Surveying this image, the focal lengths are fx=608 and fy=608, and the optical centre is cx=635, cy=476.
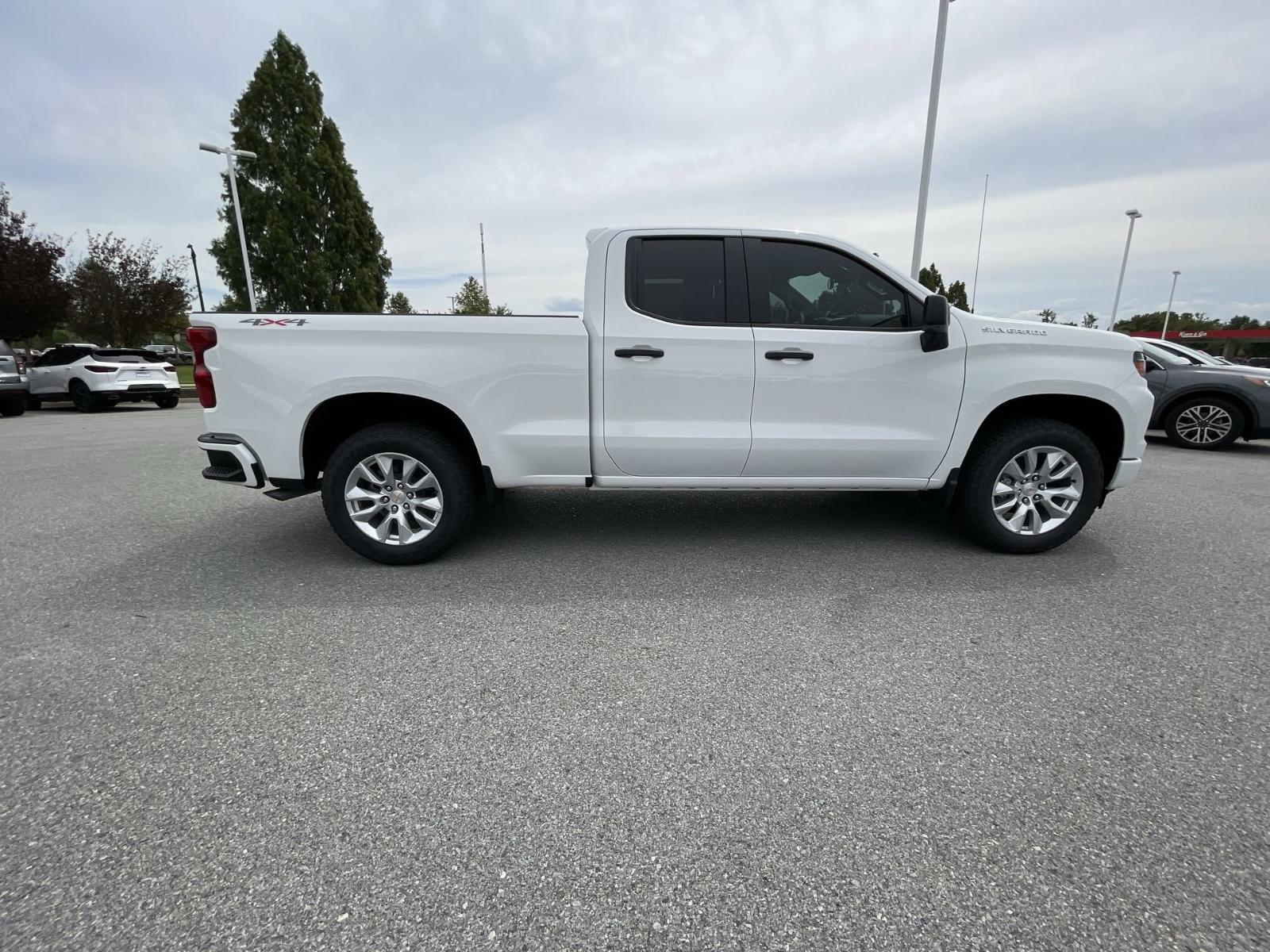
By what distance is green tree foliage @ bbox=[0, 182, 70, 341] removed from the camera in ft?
63.8

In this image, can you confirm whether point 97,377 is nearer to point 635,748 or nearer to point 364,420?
point 364,420

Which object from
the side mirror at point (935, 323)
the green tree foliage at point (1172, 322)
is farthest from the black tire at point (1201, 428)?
the green tree foliage at point (1172, 322)

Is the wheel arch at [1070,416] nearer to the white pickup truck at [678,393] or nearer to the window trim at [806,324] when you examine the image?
the white pickup truck at [678,393]

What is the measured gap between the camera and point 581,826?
68.7 inches

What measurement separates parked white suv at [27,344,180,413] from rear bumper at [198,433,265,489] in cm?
1339

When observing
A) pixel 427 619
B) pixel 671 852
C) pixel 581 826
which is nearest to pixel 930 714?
pixel 671 852

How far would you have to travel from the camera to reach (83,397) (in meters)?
13.5

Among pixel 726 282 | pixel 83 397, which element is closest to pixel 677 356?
pixel 726 282

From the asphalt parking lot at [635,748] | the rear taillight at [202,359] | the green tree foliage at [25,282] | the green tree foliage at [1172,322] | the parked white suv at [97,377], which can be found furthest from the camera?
the green tree foliage at [1172,322]

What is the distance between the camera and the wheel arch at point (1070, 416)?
3859mm

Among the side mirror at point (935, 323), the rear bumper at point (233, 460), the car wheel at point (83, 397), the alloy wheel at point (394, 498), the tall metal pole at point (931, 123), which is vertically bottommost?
the car wheel at point (83, 397)

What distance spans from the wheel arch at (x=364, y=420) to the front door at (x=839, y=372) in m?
1.83

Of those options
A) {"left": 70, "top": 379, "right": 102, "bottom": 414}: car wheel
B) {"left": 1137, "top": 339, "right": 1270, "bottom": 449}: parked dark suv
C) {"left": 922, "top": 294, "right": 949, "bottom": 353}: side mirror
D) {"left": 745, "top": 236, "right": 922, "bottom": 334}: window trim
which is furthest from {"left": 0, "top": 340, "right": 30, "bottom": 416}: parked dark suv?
{"left": 1137, "top": 339, "right": 1270, "bottom": 449}: parked dark suv

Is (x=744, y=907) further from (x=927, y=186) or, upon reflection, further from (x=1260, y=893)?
(x=927, y=186)
